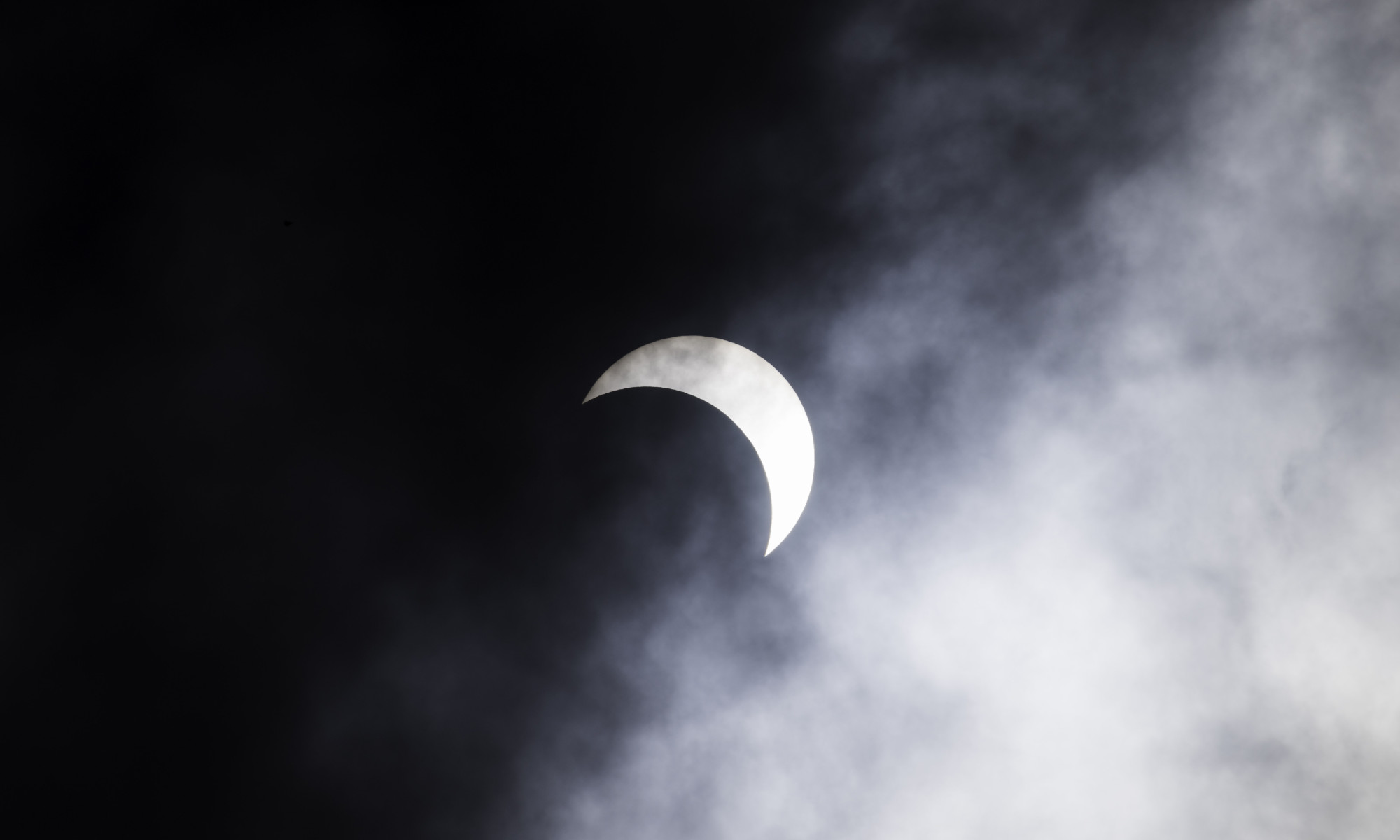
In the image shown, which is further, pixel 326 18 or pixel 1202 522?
pixel 326 18

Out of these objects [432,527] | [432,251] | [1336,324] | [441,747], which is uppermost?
[432,251]

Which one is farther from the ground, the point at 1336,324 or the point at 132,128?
the point at 132,128

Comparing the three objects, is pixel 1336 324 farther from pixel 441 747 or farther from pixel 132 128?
pixel 132 128

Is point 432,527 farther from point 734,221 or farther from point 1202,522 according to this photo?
point 1202,522

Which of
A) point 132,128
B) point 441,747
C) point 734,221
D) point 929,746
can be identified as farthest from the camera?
point 132,128

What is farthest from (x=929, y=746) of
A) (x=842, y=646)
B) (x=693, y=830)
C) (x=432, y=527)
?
(x=432, y=527)

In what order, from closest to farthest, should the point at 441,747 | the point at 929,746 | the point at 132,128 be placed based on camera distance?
1. the point at 929,746
2. the point at 441,747
3. the point at 132,128

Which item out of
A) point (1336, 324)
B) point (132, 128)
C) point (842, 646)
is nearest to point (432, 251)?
point (132, 128)
